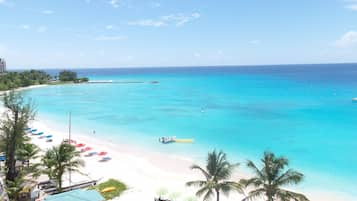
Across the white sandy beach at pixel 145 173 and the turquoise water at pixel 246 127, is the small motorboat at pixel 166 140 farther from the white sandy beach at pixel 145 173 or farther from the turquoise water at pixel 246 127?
the white sandy beach at pixel 145 173

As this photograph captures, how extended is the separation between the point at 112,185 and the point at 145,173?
436 cm

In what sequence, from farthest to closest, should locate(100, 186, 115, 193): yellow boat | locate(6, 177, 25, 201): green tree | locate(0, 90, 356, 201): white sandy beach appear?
locate(0, 90, 356, 201): white sandy beach < locate(100, 186, 115, 193): yellow boat < locate(6, 177, 25, 201): green tree

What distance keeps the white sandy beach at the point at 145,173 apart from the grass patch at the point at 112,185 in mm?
457

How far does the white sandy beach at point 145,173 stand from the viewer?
19.0 m

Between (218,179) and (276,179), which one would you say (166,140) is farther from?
(276,179)

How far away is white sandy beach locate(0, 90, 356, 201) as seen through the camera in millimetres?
19016

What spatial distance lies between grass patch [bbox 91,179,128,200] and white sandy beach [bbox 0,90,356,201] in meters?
0.46

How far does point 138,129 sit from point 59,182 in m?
23.8

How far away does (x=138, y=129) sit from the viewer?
132 ft

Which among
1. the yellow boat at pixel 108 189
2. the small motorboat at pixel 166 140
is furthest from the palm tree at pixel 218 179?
the small motorboat at pixel 166 140

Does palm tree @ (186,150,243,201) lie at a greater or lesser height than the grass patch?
greater

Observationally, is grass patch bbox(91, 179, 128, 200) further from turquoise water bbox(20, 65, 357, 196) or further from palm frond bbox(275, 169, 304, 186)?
palm frond bbox(275, 169, 304, 186)

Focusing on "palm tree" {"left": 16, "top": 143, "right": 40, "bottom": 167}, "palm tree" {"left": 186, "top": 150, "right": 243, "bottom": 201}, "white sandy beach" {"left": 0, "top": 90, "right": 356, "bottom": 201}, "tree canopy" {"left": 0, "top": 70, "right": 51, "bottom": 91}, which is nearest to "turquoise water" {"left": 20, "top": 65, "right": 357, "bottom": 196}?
"white sandy beach" {"left": 0, "top": 90, "right": 356, "bottom": 201}

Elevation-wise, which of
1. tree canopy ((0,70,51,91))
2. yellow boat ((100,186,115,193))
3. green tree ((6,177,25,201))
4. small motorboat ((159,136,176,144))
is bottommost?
yellow boat ((100,186,115,193))
